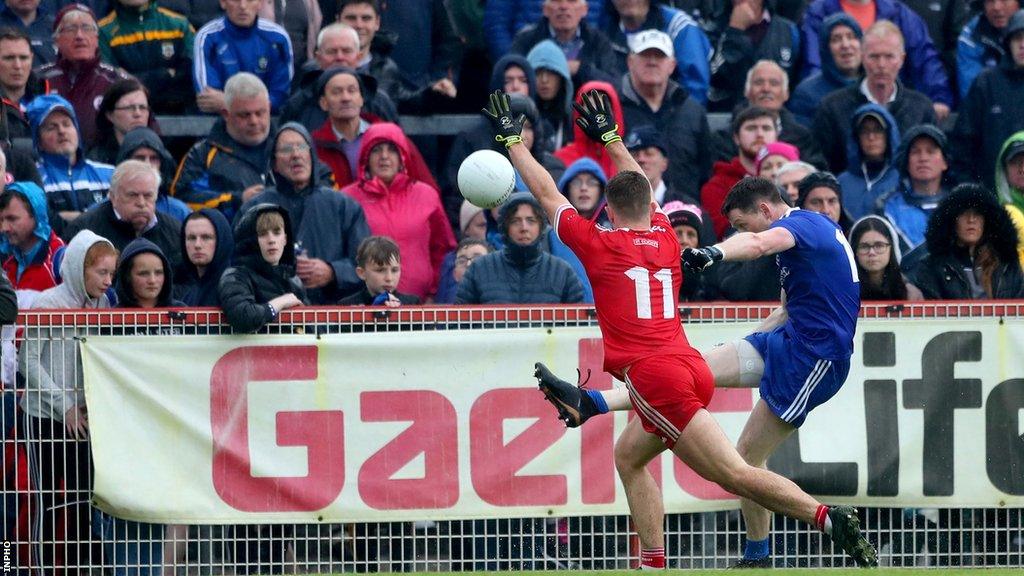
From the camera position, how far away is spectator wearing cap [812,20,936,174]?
13180mm

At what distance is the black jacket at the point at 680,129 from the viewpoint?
1289 cm

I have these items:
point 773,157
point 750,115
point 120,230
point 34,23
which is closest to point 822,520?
point 773,157

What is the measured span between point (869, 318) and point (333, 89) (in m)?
4.76

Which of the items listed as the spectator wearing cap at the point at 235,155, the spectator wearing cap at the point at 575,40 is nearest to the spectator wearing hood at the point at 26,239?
the spectator wearing cap at the point at 235,155

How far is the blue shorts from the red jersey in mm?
676

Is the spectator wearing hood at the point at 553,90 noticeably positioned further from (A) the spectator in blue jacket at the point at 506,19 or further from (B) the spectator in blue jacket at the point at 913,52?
(B) the spectator in blue jacket at the point at 913,52

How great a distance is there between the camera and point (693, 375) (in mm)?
8398

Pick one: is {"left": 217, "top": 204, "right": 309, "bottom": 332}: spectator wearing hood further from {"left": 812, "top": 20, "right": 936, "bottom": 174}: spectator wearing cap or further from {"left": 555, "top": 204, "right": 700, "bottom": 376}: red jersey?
{"left": 812, "top": 20, "right": 936, "bottom": 174}: spectator wearing cap

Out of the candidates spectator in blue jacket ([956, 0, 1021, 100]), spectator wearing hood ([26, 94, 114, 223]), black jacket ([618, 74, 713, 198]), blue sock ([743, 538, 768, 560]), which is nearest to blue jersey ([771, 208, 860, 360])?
blue sock ([743, 538, 768, 560])

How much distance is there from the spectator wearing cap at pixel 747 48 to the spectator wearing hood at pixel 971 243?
3.63m

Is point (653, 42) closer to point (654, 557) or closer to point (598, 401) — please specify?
point (598, 401)

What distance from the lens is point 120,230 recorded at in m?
11.0

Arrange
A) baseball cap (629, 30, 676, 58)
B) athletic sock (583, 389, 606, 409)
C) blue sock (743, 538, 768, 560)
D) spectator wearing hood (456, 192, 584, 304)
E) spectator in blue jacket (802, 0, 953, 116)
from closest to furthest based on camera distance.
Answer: athletic sock (583, 389, 606, 409) < blue sock (743, 538, 768, 560) < spectator wearing hood (456, 192, 584, 304) < baseball cap (629, 30, 676, 58) < spectator in blue jacket (802, 0, 953, 116)

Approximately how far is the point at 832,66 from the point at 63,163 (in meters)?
6.38
